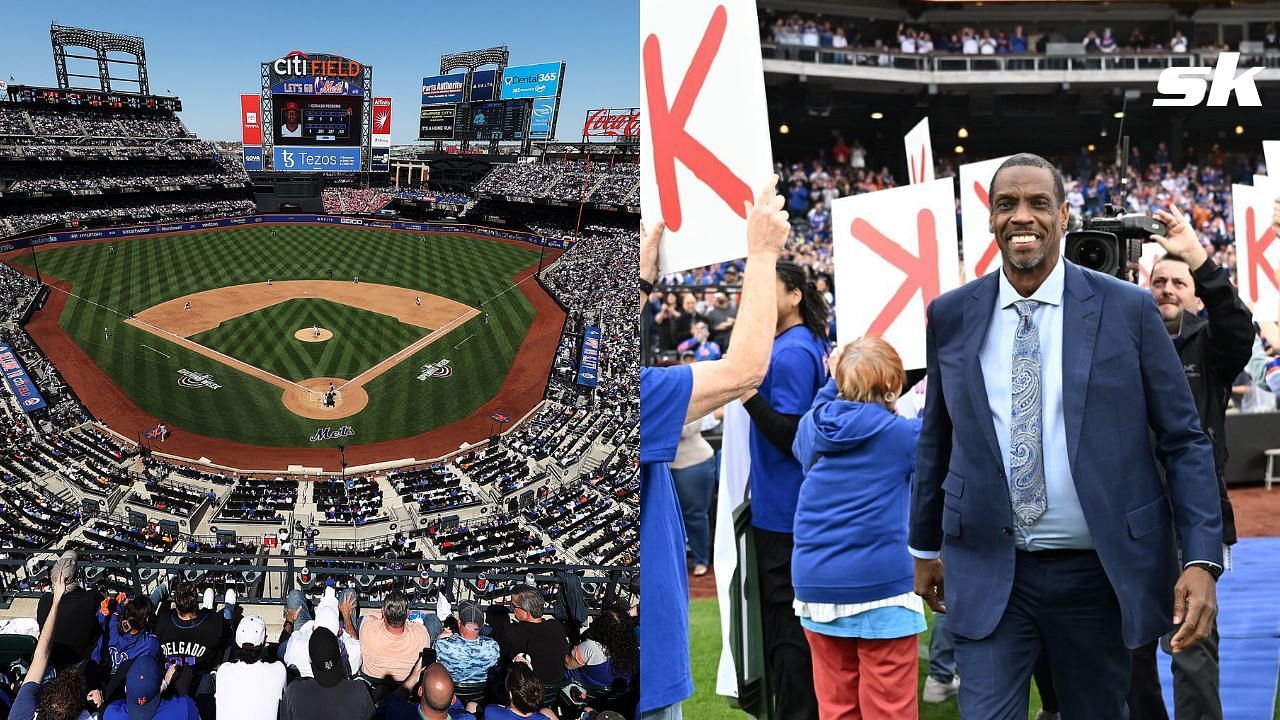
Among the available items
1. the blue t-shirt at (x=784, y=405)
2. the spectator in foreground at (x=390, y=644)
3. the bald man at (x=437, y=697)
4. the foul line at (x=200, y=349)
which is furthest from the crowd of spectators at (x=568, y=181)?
the bald man at (x=437, y=697)

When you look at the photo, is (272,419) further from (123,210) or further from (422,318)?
(123,210)

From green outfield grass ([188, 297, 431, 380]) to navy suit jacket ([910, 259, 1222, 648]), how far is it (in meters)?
1.66

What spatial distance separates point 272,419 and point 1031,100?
30305 millimetres

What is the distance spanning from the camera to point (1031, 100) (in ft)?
98.2

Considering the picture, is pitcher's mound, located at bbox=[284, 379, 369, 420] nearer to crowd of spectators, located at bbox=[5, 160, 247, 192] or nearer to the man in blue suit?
crowd of spectators, located at bbox=[5, 160, 247, 192]

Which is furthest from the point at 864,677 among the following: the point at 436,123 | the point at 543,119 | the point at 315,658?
the point at 436,123

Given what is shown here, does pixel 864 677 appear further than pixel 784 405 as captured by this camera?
No

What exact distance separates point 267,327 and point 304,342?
13 cm

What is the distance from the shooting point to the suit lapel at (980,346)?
2.64 meters

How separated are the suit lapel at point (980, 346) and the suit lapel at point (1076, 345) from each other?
0.18 meters

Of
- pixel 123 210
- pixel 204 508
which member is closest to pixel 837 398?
pixel 204 508

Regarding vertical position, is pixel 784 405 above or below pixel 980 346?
below

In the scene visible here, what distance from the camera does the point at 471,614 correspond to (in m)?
3.15

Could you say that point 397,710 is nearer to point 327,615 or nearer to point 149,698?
point 327,615
